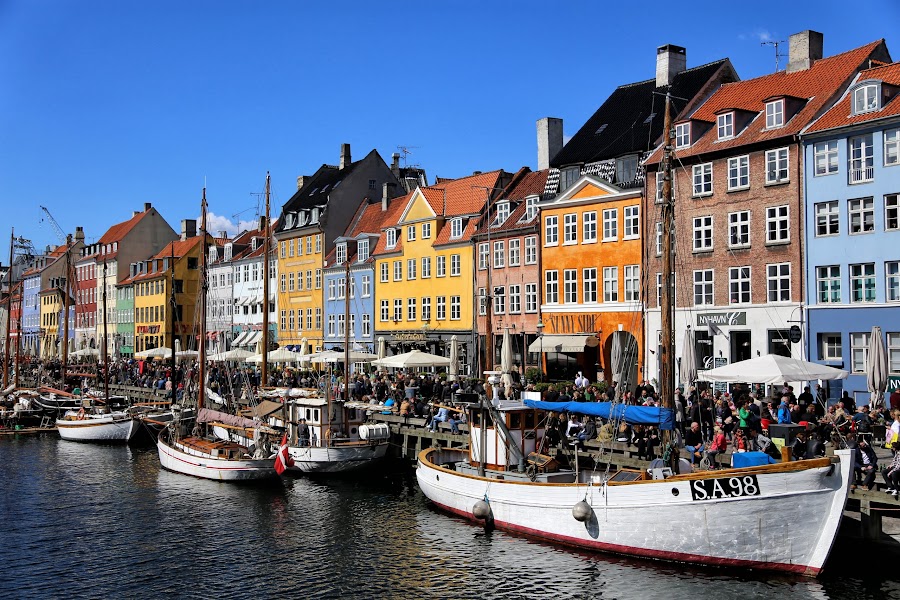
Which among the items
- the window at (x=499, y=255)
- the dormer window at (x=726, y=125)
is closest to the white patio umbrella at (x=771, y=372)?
the dormer window at (x=726, y=125)

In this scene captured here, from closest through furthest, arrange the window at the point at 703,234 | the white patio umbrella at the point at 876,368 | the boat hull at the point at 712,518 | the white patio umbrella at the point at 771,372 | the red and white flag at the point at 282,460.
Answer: the boat hull at the point at 712,518
the white patio umbrella at the point at 771,372
the white patio umbrella at the point at 876,368
the red and white flag at the point at 282,460
the window at the point at 703,234

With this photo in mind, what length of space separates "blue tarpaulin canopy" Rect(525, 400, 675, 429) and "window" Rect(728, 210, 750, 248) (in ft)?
65.3

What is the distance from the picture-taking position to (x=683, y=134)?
153 feet

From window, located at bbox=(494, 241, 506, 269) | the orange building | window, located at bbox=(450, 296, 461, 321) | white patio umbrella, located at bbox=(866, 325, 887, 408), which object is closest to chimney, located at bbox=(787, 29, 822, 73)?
the orange building

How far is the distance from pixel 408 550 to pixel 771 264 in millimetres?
24818

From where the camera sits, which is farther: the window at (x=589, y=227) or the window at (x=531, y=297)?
the window at (x=531, y=297)

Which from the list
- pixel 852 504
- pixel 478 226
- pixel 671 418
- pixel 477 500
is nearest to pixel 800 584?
pixel 852 504

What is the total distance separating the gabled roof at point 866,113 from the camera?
124ft

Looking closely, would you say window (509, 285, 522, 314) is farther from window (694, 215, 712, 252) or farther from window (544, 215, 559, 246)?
window (694, 215, 712, 252)

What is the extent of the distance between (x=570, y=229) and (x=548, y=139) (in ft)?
32.6

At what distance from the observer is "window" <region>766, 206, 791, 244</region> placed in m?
41.4

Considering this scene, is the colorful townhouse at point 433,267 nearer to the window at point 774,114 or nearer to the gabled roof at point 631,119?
the gabled roof at point 631,119

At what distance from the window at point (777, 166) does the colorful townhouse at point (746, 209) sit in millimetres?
45

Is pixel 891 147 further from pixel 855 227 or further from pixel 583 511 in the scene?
pixel 583 511
